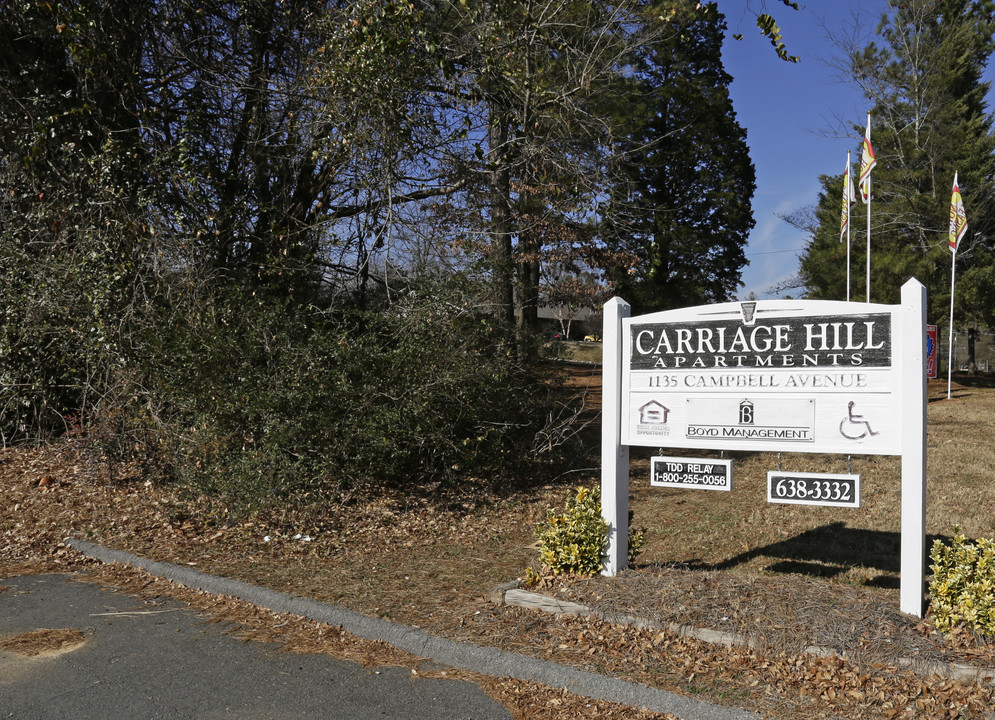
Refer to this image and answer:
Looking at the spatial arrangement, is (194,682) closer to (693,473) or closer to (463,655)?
(463,655)


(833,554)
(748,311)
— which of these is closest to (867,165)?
(833,554)

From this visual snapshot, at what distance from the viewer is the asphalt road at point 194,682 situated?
4.14 m

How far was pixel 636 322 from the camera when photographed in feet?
19.2

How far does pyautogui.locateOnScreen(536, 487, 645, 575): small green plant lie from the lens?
5.66m

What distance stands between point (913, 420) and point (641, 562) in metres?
2.69

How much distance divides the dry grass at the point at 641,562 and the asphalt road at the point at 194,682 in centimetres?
32

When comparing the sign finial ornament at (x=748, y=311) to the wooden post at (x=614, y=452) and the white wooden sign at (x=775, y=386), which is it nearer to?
the white wooden sign at (x=775, y=386)

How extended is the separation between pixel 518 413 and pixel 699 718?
7.01 metres

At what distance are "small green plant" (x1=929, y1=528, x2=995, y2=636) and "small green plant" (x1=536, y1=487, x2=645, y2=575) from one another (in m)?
2.04

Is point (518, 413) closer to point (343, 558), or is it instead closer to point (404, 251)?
point (404, 251)

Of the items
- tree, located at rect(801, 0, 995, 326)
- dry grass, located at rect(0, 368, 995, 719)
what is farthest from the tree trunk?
tree, located at rect(801, 0, 995, 326)

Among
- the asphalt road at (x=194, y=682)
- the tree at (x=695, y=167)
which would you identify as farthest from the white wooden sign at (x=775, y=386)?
the tree at (x=695, y=167)

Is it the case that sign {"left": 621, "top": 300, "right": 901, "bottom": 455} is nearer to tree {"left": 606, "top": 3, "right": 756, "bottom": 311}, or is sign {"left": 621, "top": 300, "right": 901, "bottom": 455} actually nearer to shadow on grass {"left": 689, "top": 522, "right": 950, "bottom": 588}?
shadow on grass {"left": 689, "top": 522, "right": 950, "bottom": 588}

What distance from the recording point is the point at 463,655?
4770 mm
